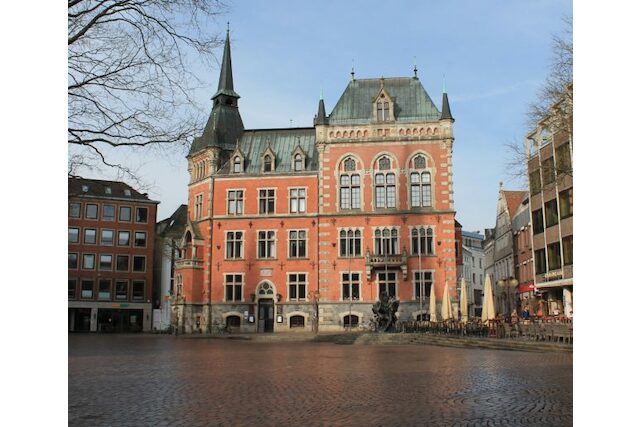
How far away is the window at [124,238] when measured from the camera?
6400cm

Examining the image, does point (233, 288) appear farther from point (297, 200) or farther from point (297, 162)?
point (297, 162)

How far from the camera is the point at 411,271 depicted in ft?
149

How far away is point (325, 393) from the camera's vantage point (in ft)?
37.0

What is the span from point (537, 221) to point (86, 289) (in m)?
42.9

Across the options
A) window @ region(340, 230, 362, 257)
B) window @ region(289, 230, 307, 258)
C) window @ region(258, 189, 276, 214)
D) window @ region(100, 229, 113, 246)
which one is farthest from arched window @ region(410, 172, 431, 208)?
window @ region(100, 229, 113, 246)

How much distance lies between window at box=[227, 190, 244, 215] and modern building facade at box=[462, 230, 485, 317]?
60.2 m

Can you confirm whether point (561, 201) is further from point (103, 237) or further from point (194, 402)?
point (103, 237)

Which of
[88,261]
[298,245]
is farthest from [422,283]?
[88,261]

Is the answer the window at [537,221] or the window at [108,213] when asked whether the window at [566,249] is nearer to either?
the window at [537,221]

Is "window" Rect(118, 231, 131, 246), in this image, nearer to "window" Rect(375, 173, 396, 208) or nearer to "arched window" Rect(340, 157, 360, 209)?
"arched window" Rect(340, 157, 360, 209)

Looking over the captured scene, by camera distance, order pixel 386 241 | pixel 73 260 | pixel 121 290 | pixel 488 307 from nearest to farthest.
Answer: pixel 488 307 < pixel 386 241 < pixel 73 260 < pixel 121 290

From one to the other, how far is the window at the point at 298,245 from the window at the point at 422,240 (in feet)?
26.7

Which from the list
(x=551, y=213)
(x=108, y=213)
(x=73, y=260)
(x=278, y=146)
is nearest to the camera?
(x=551, y=213)
